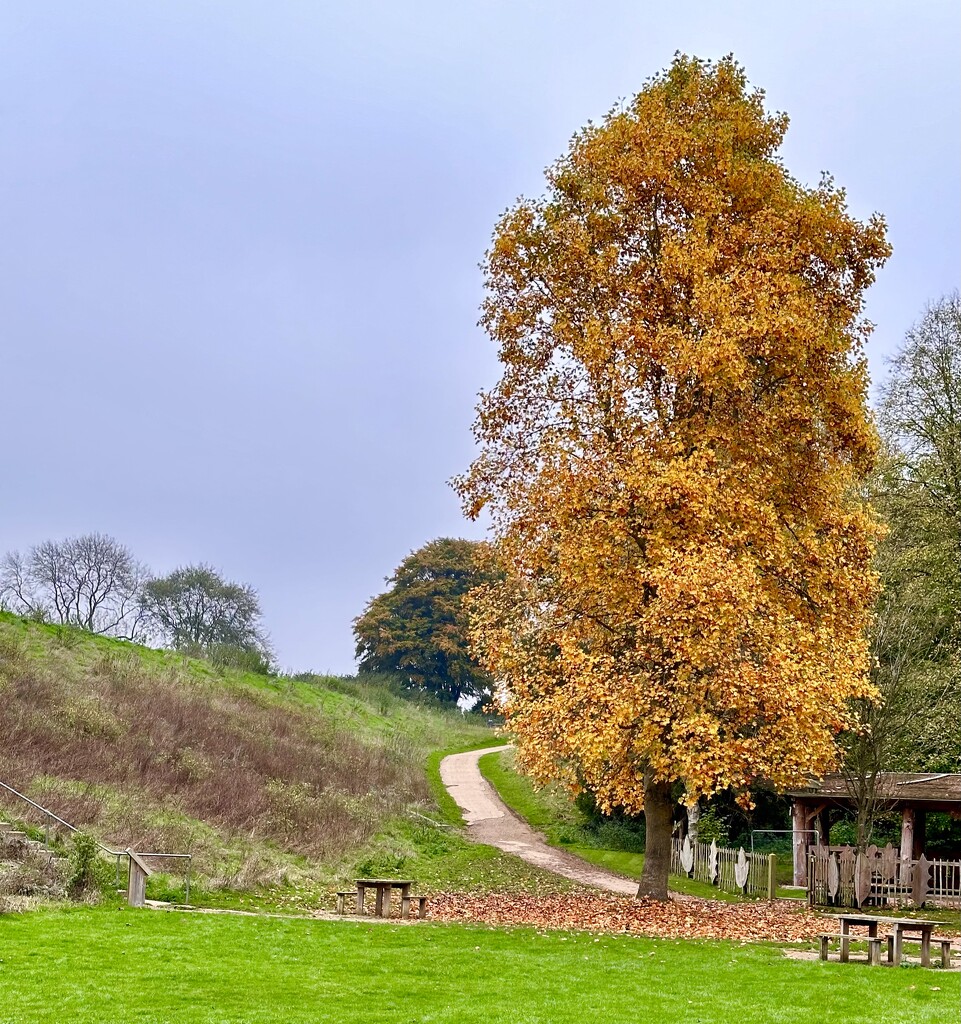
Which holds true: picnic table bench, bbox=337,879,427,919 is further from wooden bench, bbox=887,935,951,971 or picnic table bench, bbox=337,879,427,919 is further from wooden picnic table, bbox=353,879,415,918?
wooden bench, bbox=887,935,951,971

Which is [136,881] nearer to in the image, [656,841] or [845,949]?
[656,841]

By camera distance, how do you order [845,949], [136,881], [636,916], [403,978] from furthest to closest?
[636,916] → [136,881] → [845,949] → [403,978]

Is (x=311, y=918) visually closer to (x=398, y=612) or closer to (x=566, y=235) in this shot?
(x=566, y=235)

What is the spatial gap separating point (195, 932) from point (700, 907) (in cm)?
978

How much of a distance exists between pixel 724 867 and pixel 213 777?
1216 cm

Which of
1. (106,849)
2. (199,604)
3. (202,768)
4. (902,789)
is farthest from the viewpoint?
(199,604)

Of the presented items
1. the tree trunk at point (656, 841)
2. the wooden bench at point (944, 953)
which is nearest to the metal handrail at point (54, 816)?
the tree trunk at point (656, 841)

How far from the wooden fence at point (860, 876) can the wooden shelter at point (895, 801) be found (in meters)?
1.98

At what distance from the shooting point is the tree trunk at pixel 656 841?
2025cm

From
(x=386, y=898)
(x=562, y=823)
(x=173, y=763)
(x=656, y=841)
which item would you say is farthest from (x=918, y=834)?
(x=173, y=763)

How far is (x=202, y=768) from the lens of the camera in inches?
1037

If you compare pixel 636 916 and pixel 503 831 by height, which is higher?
pixel 503 831

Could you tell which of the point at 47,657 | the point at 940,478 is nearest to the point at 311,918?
the point at 47,657

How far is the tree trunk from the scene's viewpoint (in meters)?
20.2
